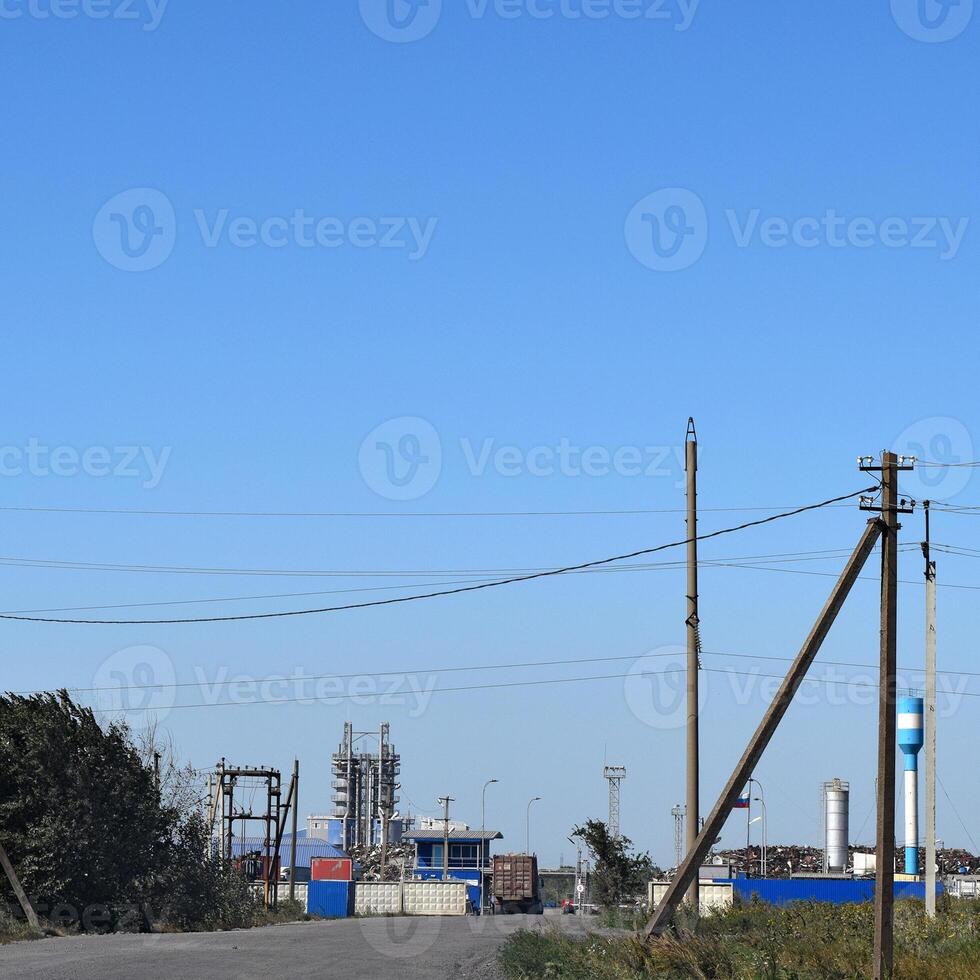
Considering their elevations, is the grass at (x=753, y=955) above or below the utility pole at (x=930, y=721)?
below

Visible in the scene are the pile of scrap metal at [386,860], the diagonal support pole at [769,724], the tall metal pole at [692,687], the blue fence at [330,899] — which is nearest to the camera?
the diagonal support pole at [769,724]

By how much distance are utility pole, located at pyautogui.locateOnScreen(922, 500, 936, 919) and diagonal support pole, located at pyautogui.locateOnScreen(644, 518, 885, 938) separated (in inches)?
478

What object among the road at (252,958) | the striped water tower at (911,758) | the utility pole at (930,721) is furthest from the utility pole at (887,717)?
the striped water tower at (911,758)

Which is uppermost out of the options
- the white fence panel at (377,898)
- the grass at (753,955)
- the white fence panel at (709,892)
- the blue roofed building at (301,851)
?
the grass at (753,955)

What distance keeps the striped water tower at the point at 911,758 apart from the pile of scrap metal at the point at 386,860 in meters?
43.5

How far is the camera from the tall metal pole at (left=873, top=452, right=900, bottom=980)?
1948 centimetres

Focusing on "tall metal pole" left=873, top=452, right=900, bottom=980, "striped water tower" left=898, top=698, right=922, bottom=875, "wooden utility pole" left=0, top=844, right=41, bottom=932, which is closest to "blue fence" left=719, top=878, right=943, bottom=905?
"striped water tower" left=898, top=698, right=922, bottom=875

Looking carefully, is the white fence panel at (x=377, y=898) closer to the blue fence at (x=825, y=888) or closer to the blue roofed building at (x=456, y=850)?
the blue fence at (x=825, y=888)

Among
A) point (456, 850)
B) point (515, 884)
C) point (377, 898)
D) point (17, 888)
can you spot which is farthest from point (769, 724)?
point (456, 850)

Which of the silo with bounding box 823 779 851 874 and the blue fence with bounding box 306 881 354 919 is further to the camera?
the silo with bounding box 823 779 851 874

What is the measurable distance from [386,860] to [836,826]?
3738 centimetres

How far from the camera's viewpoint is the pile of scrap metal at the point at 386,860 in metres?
110

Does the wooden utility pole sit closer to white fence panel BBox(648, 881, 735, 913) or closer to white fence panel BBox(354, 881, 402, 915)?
white fence panel BBox(648, 881, 735, 913)

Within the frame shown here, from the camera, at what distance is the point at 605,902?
186 feet
